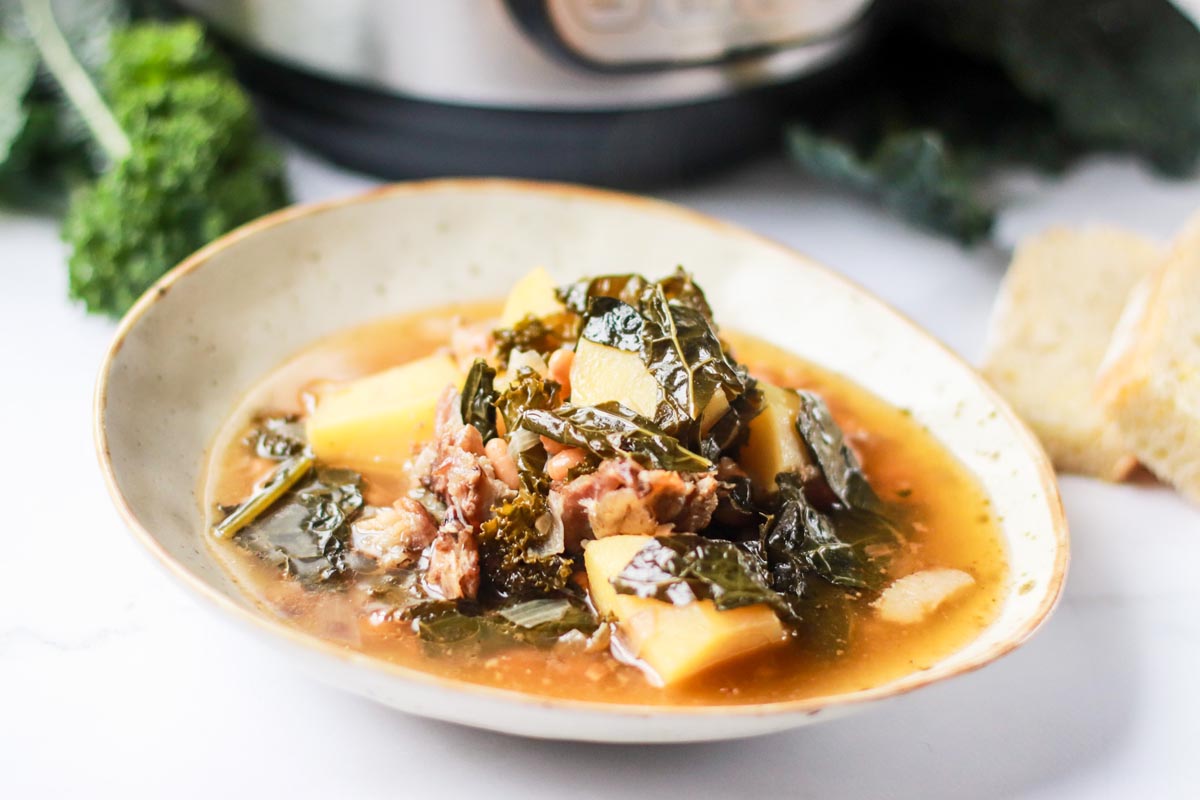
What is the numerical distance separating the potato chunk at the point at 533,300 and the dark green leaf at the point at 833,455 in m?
0.64

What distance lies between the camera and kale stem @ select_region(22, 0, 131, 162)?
379 cm

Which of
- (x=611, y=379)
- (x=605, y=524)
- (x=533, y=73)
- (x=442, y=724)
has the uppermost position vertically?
(x=533, y=73)

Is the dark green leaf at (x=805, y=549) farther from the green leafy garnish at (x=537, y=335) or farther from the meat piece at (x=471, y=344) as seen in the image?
the meat piece at (x=471, y=344)

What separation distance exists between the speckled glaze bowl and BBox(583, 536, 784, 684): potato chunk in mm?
208

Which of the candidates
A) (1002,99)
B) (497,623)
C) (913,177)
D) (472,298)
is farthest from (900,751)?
(1002,99)

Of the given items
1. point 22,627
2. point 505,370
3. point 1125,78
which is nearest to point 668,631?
point 505,370

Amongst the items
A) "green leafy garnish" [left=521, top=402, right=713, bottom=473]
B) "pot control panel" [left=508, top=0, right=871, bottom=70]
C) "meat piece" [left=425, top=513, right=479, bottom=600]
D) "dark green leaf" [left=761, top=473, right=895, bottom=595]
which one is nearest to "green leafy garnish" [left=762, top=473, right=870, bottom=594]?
"dark green leaf" [left=761, top=473, right=895, bottom=595]

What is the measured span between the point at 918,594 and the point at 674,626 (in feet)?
1.93

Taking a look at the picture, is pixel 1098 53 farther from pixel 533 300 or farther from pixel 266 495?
pixel 266 495

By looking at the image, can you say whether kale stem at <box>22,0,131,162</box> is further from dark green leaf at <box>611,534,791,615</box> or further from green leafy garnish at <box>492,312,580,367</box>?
dark green leaf at <box>611,534,791,615</box>

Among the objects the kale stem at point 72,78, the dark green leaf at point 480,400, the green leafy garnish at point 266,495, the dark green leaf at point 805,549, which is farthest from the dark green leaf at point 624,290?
the kale stem at point 72,78

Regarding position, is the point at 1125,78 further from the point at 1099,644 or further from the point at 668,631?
the point at 668,631

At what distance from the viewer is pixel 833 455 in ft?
8.57

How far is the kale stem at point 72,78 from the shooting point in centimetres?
379
